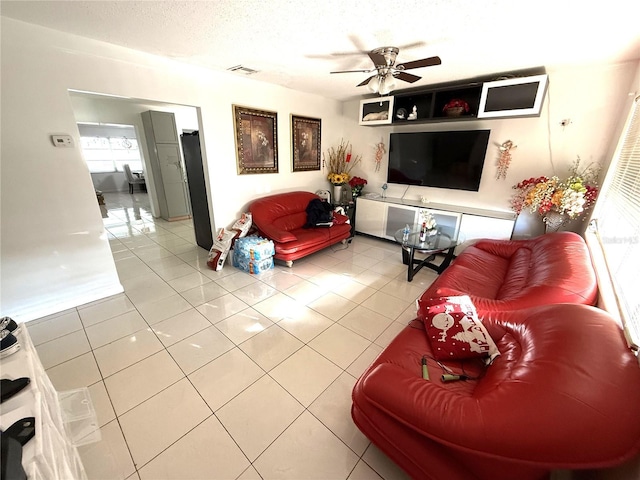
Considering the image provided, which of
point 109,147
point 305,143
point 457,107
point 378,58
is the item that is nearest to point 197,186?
point 305,143

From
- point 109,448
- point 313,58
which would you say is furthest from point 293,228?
point 109,448

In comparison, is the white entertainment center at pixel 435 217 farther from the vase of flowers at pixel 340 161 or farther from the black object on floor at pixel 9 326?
the black object on floor at pixel 9 326

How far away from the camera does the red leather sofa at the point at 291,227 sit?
3.30 meters

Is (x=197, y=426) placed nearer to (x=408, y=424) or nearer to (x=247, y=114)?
(x=408, y=424)

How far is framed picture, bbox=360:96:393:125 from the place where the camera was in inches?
147

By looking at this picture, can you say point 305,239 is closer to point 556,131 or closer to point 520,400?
point 520,400

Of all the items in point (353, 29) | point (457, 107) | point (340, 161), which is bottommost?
point (340, 161)

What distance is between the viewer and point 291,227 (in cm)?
377

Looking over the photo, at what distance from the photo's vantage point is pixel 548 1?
1.56 metres

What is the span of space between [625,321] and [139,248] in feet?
16.6

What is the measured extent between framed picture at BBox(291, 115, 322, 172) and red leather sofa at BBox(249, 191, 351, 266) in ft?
2.05

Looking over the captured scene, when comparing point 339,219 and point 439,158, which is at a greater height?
point 439,158

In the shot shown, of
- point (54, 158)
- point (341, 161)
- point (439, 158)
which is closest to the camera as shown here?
point (54, 158)

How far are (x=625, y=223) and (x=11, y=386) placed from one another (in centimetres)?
322
